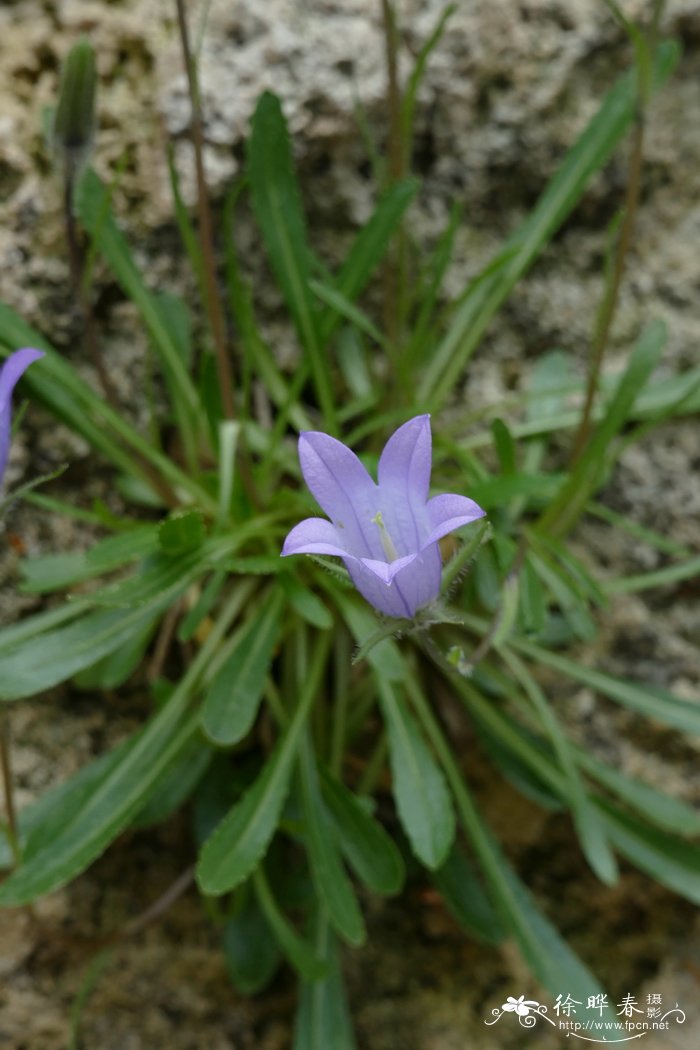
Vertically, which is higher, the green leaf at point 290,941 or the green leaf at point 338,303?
the green leaf at point 338,303

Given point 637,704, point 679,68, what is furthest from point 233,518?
point 679,68

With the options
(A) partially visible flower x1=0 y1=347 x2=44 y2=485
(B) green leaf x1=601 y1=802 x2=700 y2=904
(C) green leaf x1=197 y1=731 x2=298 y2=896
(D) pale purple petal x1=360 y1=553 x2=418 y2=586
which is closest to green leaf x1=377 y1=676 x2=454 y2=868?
(C) green leaf x1=197 y1=731 x2=298 y2=896

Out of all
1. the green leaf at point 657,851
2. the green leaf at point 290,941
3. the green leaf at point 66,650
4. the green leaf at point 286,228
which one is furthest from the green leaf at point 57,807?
the green leaf at point 657,851

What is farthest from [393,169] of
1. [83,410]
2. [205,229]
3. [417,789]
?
[417,789]

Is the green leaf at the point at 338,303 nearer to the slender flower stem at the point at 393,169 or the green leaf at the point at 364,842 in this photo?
the slender flower stem at the point at 393,169

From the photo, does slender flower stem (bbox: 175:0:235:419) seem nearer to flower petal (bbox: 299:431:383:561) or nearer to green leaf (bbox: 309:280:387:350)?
green leaf (bbox: 309:280:387:350)

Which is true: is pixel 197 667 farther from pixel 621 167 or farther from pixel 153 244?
pixel 621 167

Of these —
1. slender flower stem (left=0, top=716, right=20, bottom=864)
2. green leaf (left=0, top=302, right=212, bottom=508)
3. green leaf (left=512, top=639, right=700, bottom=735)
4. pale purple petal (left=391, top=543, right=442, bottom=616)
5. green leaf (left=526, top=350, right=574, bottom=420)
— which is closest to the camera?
pale purple petal (left=391, top=543, right=442, bottom=616)
